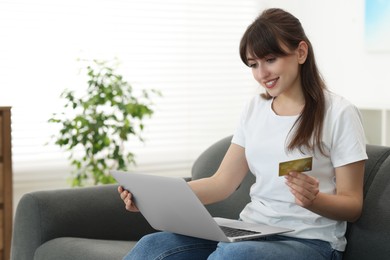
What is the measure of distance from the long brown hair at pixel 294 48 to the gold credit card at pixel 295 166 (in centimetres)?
26

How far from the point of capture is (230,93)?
538 centimetres

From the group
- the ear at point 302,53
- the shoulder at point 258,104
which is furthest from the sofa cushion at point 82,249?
the ear at point 302,53

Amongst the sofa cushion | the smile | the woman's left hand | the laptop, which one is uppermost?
the smile

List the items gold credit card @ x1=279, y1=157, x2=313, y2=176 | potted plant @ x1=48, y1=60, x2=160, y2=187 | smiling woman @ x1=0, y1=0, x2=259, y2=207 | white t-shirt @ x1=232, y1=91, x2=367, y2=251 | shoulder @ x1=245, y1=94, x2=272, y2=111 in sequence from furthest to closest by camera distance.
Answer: smiling woman @ x1=0, y1=0, x2=259, y2=207 < potted plant @ x1=48, y1=60, x2=160, y2=187 < shoulder @ x1=245, y1=94, x2=272, y2=111 < white t-shirt @ x1=232, y1=91, x2=367, y2=251 < gold credit card @ x1=279, y1=157, x2=313, y2=176

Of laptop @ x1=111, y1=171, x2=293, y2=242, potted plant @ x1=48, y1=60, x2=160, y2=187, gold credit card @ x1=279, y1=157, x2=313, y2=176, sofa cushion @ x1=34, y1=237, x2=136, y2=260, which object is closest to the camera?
gold credit card @ x1=279, y1=157, x2=313, y2=176

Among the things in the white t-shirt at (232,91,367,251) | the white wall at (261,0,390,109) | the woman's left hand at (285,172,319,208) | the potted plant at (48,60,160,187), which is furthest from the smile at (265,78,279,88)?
the white wall at (261,0,390,109)

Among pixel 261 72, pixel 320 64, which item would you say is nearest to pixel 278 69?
pixel 261 72

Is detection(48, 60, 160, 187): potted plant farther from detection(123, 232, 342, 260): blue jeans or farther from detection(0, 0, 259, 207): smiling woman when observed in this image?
detection(123, 232, 342, 260): blue jeans

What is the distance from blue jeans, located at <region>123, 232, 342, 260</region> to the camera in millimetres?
2020

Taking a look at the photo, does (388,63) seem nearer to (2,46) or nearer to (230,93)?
(230,93)

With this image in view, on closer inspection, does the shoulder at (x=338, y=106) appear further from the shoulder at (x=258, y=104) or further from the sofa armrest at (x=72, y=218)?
the sofa armrest at (x=72, y=218)

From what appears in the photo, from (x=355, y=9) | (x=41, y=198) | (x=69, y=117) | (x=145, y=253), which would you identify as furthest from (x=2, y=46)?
(x=145, y=253)

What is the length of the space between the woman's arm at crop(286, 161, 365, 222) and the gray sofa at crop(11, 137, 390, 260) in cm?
27

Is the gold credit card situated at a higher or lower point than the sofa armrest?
higher
